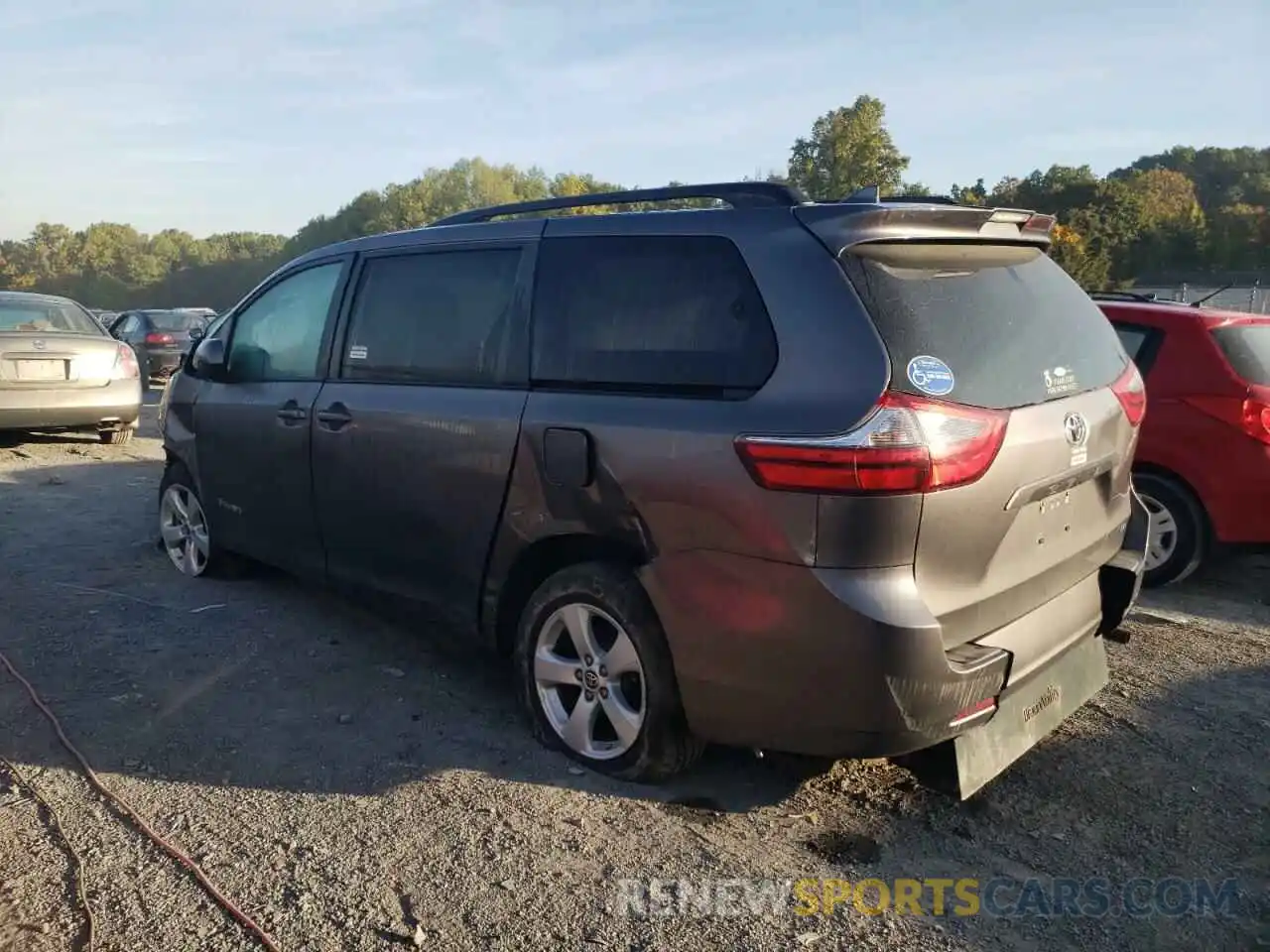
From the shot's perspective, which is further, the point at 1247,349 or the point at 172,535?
the point at 172,535

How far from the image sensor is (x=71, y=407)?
9570 mm

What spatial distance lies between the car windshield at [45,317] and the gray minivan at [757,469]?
7148mm

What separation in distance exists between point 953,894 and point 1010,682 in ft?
2.04

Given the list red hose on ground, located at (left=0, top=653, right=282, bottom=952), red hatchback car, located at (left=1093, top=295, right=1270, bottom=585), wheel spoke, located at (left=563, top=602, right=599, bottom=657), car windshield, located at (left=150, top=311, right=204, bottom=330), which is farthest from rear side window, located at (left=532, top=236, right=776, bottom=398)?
car windshield, located at (left=150, top=311, right=204, bottom=330)

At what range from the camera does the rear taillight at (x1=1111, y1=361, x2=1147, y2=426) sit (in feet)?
11.4

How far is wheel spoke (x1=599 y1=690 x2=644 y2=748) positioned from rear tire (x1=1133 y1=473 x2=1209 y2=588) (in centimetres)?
352

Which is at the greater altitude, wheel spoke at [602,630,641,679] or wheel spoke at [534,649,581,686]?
wheel spoke at [602,630,641,679]

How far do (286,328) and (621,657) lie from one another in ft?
8.55

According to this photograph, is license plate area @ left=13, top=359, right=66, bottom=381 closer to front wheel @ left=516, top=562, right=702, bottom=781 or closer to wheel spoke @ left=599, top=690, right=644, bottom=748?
front wheel @ left=516, top=562, right=702, bottom=781

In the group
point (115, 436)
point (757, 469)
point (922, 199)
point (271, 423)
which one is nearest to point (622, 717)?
point (757, 469)

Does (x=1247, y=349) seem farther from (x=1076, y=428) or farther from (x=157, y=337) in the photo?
(x=157, y=337)

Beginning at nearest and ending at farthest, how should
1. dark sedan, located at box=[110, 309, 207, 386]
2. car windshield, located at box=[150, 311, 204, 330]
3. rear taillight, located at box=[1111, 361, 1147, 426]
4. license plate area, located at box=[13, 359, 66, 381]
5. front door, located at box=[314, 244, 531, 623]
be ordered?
rear taillight, located at box=[1111, 361, 1147, 426] → front door, located at box=[314, 244, 531, 623] → license plate area, located at box=[13, 359, 66, 381] → dark sedan, located at box=[110, 309, 207, 386] → car windshield, located at box=[150, 311, 204, 330]

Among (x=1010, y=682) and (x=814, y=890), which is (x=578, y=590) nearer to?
(x=814, y=890)

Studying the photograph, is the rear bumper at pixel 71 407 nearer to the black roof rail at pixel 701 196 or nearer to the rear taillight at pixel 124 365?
the rear taillight at pixel 124 365
